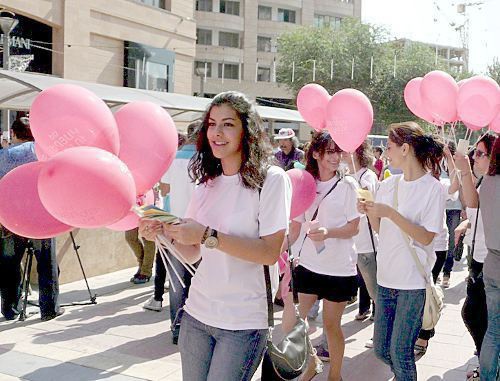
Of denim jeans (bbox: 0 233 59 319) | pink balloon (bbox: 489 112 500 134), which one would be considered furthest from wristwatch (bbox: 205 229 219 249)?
denim jeans (bbox: 0 233 59 319)

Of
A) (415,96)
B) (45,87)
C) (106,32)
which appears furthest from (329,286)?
(106,32)

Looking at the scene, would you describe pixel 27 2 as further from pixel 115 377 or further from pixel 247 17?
pixel 247 17

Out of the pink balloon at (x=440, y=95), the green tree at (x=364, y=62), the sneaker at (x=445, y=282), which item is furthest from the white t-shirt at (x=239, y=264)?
the green tree at (x=364, y=62)

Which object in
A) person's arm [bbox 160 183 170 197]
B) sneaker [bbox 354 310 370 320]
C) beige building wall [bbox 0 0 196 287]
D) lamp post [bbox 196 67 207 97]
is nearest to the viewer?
person's arm [bbox 160 183 170 197]

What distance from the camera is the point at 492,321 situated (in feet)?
12.2

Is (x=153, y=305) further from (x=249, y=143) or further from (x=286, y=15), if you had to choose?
(x=286, y=15)

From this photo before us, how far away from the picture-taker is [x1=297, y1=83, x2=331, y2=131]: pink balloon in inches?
216

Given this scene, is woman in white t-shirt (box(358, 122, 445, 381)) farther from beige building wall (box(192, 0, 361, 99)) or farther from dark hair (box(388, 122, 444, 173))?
beige building wall (box(192, 0, 361, 99))

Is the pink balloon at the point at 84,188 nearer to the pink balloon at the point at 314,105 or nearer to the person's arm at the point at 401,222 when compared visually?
the person's arm at the point at 401,222

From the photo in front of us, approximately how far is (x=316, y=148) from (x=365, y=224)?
5.33 ft

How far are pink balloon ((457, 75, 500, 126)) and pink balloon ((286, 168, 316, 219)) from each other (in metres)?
1.76

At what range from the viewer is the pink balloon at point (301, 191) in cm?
399

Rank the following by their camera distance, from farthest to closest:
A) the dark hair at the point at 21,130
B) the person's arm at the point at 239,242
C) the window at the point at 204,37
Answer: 1. the window at the point at 204,37
2. the dark hair at the point at 21,130
3. the person's arm at the point at 239,242

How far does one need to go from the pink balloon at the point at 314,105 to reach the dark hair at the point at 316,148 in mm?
976
